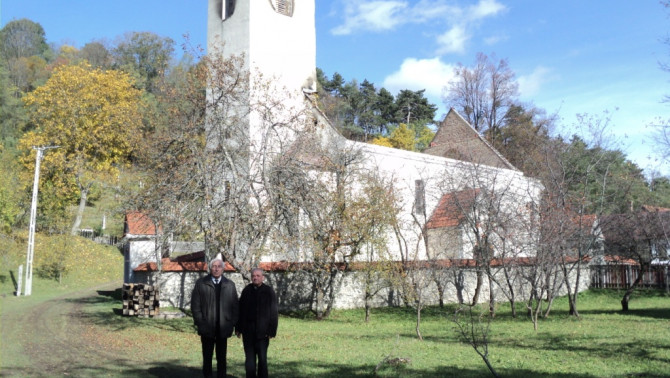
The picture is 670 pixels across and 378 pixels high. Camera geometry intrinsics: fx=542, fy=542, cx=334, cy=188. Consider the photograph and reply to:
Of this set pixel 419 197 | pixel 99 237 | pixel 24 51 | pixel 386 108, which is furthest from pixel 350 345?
pixel 24 51

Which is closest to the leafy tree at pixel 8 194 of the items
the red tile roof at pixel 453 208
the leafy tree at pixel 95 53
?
the red tile roof at pixel 453 208

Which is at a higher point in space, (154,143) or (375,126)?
(375,126)

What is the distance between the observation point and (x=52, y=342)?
12.3 meters

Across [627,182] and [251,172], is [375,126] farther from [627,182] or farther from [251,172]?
[251,172]

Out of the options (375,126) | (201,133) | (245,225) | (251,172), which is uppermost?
(375,126)

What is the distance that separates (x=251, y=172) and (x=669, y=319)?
570 inches

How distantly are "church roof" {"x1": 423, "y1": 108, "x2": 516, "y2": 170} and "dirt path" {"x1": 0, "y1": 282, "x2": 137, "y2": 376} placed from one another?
28.1m

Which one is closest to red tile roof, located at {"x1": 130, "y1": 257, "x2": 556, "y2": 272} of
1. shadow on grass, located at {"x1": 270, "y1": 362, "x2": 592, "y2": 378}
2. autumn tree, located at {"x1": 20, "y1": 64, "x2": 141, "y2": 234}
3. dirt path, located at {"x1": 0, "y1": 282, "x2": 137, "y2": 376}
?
dirt path, located at {"x1": 0, "y1": 282, "x2": 137, "y2": 376}

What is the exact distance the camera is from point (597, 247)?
2411cm

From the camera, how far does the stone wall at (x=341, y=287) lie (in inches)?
794

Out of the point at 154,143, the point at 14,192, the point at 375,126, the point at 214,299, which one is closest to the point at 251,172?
the point at 154,143

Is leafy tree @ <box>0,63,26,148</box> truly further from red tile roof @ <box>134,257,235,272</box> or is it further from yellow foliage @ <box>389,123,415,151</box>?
red tile roof @ <box>134,257,235,272</box>

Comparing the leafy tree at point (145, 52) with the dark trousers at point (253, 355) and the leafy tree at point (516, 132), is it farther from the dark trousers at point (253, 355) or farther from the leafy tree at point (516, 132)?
the dark trousers at point (253, 355)

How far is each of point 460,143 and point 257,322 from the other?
3723cm
